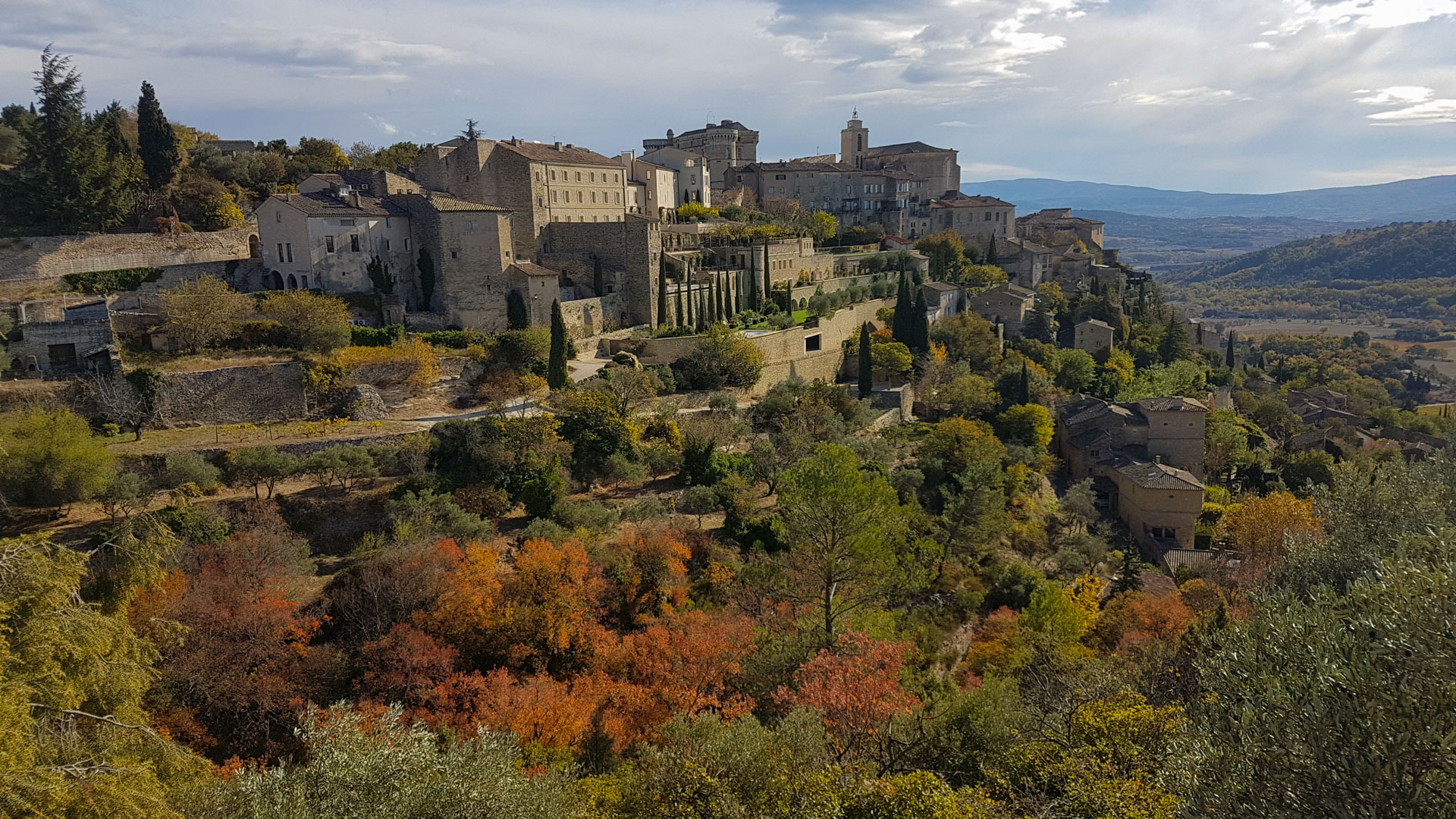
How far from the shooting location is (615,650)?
1812 cm

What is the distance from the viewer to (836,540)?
19922 mm

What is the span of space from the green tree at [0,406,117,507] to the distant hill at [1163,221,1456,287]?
A: 188842 mm

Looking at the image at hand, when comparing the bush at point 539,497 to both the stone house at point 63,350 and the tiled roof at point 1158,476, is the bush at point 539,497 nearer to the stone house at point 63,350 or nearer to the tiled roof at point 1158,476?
the stone house at point 63,350

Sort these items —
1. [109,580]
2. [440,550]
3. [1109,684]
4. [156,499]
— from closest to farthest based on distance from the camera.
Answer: [1109,684] → [109,580] → [440,550] → [156,499]

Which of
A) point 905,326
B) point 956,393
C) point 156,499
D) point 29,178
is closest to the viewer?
point 156,499

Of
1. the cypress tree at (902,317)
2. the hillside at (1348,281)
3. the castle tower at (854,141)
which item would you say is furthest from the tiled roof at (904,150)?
the hillside at (1348,281)

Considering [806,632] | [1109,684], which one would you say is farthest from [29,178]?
[1109,684]

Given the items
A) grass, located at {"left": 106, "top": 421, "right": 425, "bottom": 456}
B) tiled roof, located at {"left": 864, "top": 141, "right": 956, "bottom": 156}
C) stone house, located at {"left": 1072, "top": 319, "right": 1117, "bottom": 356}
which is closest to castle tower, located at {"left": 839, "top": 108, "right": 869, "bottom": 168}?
tiled roof, located at {"left": 864, "top": 141, "right": 956, "bottom": 156}

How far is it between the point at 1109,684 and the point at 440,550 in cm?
1459

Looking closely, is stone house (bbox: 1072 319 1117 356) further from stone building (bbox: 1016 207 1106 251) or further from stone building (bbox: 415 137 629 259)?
stone building (bbox: 415 137 629 259)

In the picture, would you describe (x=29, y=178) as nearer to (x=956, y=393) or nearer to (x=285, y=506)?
(x=285, y=506)

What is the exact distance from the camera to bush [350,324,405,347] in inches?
1222

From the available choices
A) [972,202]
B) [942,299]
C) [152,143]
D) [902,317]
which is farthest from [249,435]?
[972,202]

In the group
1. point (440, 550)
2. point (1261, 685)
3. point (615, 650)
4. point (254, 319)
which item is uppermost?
point (254, 319)
